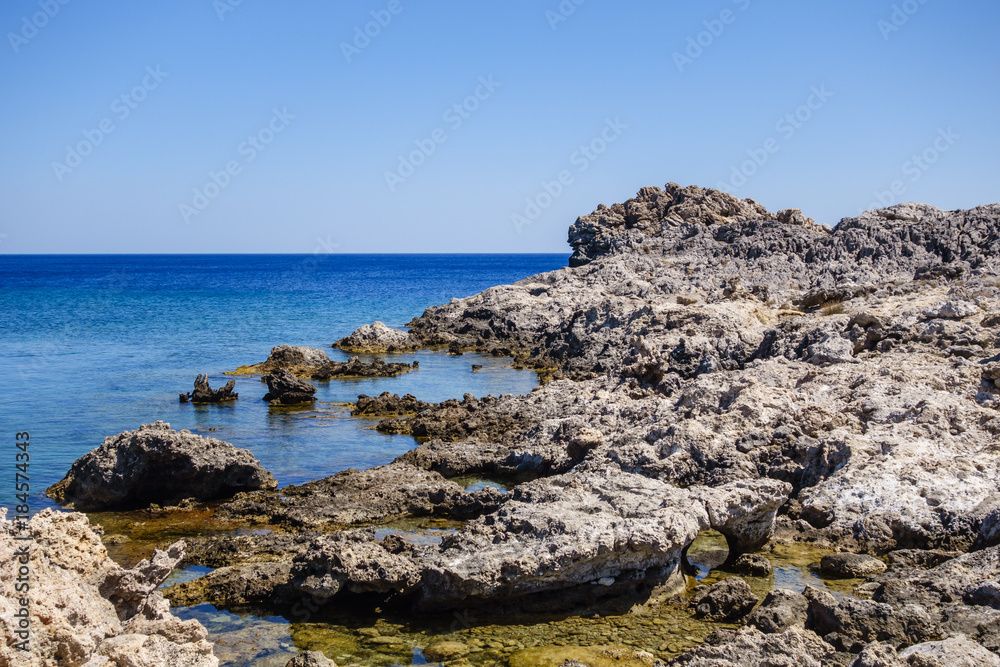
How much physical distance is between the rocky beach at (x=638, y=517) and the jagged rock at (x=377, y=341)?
16891mm

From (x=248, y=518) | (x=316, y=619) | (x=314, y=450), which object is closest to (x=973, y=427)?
(x=316, y=619)

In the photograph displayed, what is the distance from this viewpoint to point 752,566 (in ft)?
36.7

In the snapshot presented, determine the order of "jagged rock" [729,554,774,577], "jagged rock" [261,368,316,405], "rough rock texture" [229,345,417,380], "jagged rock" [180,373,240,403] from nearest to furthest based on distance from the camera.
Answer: "jagged rock" [729,554,774,577]
"jagged rock" [261,368,316,405]
"jagged rock" [180,373,240,403]
"rough rock texture" [229,345,417,380]

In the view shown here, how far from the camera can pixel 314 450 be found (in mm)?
19719

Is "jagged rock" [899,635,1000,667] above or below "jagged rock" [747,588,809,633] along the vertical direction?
above

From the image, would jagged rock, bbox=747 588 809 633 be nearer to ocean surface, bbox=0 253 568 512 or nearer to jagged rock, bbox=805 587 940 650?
jagged rock, bbox=805 587 940 650

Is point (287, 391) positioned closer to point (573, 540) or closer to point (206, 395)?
point (206, 395)

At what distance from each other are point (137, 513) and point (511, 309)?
108ft

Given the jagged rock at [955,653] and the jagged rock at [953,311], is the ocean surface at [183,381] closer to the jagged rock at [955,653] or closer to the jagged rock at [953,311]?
the jagged rock at [955,653]

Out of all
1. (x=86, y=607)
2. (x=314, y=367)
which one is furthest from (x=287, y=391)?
(x=86, y=607)

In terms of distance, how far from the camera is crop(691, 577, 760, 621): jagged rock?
973cm

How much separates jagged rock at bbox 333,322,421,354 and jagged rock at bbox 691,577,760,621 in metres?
32.3

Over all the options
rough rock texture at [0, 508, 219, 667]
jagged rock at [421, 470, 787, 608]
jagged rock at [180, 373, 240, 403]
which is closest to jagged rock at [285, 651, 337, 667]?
rough rock texture at [0, 508, 219, 667]

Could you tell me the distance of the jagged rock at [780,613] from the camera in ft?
29.2
